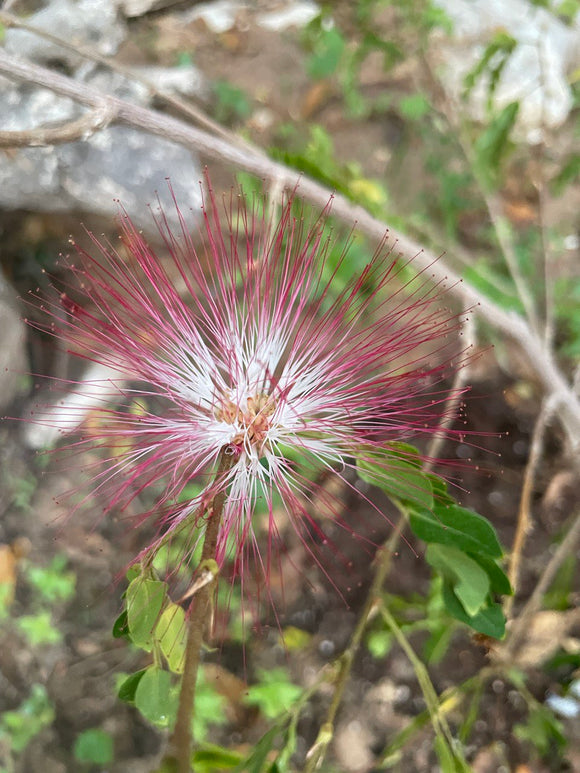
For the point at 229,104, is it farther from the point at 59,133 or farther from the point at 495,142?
the point at 59,133

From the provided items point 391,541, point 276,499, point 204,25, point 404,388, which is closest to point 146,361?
point 404,388

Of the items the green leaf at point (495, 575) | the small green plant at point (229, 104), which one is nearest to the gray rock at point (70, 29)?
the small green plant at point (229, 104)

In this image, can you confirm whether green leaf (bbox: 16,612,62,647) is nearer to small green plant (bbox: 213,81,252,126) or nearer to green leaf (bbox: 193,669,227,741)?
green leaf (bbox: 193,669,227,741)

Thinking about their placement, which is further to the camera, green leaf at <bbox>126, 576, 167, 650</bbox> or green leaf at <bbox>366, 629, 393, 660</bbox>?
green leaf at <bbox>366, 629, 393, 660</bbox>

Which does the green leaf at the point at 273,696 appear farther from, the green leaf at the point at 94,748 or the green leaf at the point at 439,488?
the green leaf at the point at 439,488

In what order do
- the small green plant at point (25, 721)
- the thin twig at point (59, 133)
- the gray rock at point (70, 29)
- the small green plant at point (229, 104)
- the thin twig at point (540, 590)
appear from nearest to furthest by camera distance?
the thin twig at point (59, 133)
the thin twig at point (540, 590)
the small green plant at point (25, 721)
the gray rock at point (70, 29)
the small green plant at point (229, 104)

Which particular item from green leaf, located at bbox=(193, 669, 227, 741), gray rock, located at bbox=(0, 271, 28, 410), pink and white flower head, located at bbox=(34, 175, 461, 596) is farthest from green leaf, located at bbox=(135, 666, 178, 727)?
gray rock, located at bbox=(0, 271, 28, 410)
